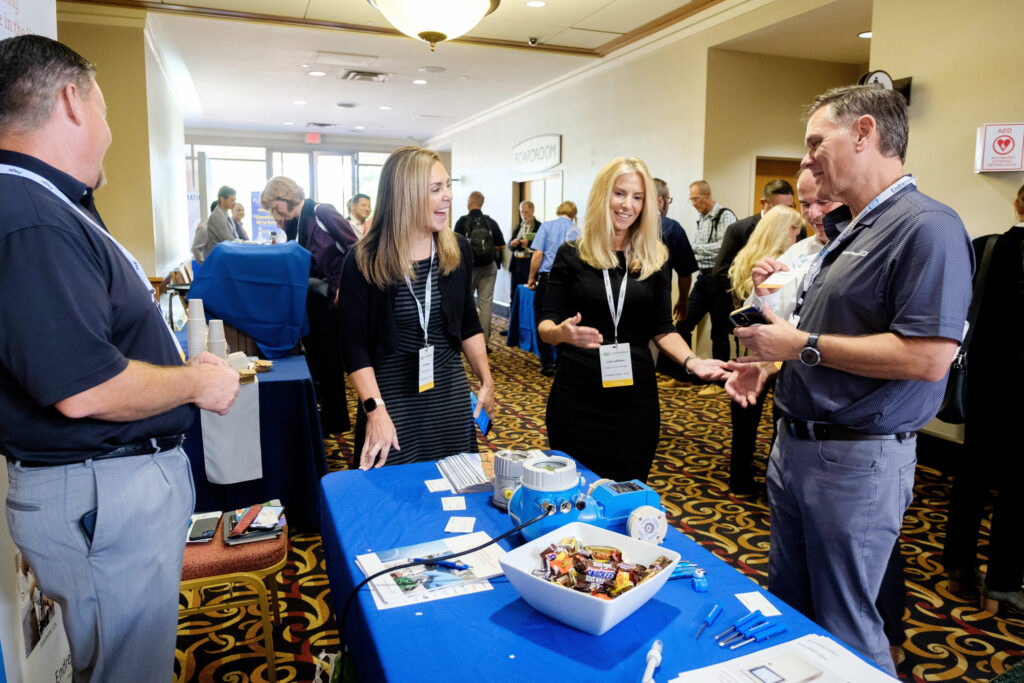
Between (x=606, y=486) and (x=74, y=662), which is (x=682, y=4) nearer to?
(x=606, y=486)

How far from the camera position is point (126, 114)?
6199mm

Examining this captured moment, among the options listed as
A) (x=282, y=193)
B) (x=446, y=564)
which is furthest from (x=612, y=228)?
(x=282, y=193)

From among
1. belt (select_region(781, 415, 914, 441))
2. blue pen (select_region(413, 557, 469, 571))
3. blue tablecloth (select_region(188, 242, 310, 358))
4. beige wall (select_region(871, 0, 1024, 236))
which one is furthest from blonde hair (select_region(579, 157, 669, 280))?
beige wall (select_region(871, 0, 1024, 236))

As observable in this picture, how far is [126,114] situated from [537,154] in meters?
5.12

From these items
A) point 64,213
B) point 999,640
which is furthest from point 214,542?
point 999,640

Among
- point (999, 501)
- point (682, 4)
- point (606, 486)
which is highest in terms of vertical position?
point (682, 4)

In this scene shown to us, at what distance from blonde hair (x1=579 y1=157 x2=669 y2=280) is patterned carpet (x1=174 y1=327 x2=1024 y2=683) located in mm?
1367

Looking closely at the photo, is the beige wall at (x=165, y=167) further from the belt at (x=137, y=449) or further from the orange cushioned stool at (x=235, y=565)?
the belt at (x=137, y=449)

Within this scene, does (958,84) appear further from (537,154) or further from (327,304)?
(537,154)

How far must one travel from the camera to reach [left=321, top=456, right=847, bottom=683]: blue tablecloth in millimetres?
940

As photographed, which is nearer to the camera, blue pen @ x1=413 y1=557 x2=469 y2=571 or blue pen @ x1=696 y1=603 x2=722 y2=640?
blue pen @ x1=696 y1=603 x2=722 y2=640

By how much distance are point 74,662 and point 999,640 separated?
8.93ft

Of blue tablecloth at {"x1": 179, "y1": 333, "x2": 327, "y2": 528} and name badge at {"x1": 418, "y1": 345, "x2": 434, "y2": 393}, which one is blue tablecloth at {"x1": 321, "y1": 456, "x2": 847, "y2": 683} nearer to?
name badge at {"x1": 418, "y1": 345, "x2": 434, "y2": 393}

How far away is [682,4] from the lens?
19.0 ft
